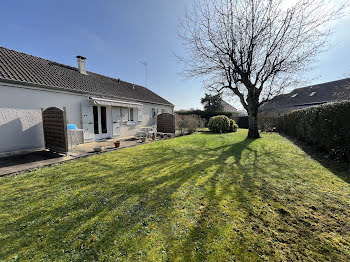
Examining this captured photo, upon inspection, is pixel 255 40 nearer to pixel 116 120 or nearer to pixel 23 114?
pixel 116 120

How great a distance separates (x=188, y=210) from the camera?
3291 millimetres

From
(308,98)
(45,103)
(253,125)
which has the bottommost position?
(253,125)

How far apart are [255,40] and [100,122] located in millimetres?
14156

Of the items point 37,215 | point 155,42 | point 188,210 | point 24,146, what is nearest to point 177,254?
point 188,210

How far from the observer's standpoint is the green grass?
228cm

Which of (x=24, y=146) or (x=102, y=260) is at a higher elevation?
(x=24, y=146)

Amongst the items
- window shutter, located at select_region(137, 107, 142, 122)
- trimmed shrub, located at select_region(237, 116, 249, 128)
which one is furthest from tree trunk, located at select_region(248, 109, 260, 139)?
trimmed shrub, located at select_region(237, 116, 249, 128)

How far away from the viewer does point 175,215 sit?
313 centimetres

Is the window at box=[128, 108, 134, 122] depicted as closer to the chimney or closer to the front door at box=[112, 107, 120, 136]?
the front door at box=[112, 107, 120, 136]

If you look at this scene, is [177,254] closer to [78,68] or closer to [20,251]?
[20,251]

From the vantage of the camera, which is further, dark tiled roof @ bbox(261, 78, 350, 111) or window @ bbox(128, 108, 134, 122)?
dark tiled roof @ bbox(261, 78, 350, 111)

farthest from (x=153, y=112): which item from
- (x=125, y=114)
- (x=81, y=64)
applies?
(x=81, y=64)

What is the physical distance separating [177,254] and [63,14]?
16399 millimetres

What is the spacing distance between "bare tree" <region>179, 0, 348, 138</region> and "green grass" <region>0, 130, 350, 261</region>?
32.3 feet
